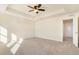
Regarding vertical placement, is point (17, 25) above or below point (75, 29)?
above

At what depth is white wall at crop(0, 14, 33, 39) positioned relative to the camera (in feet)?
9.71

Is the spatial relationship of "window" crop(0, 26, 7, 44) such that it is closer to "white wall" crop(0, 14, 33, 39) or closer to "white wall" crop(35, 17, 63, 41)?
"white wall" crop(0, 14, 33, 39)

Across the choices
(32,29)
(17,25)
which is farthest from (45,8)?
(17,25)

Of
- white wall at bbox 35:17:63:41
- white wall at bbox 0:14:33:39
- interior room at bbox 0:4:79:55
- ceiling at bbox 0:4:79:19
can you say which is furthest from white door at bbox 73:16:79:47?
white wall at bbox 0:14:33:39

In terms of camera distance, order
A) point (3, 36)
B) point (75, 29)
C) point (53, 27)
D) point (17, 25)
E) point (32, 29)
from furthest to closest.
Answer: point (53, 27)
point (17, 25)
point (32, 29)
point (75, 29)
point (3, 36)

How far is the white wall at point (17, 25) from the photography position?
9.71 feet

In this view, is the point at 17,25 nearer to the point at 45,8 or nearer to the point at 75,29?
the point at 45,8

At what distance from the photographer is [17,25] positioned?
3469 millimetres

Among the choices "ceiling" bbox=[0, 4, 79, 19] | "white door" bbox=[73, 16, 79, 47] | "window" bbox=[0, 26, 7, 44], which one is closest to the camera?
"ceiling" bbox=[0, 4, 79, 19]
